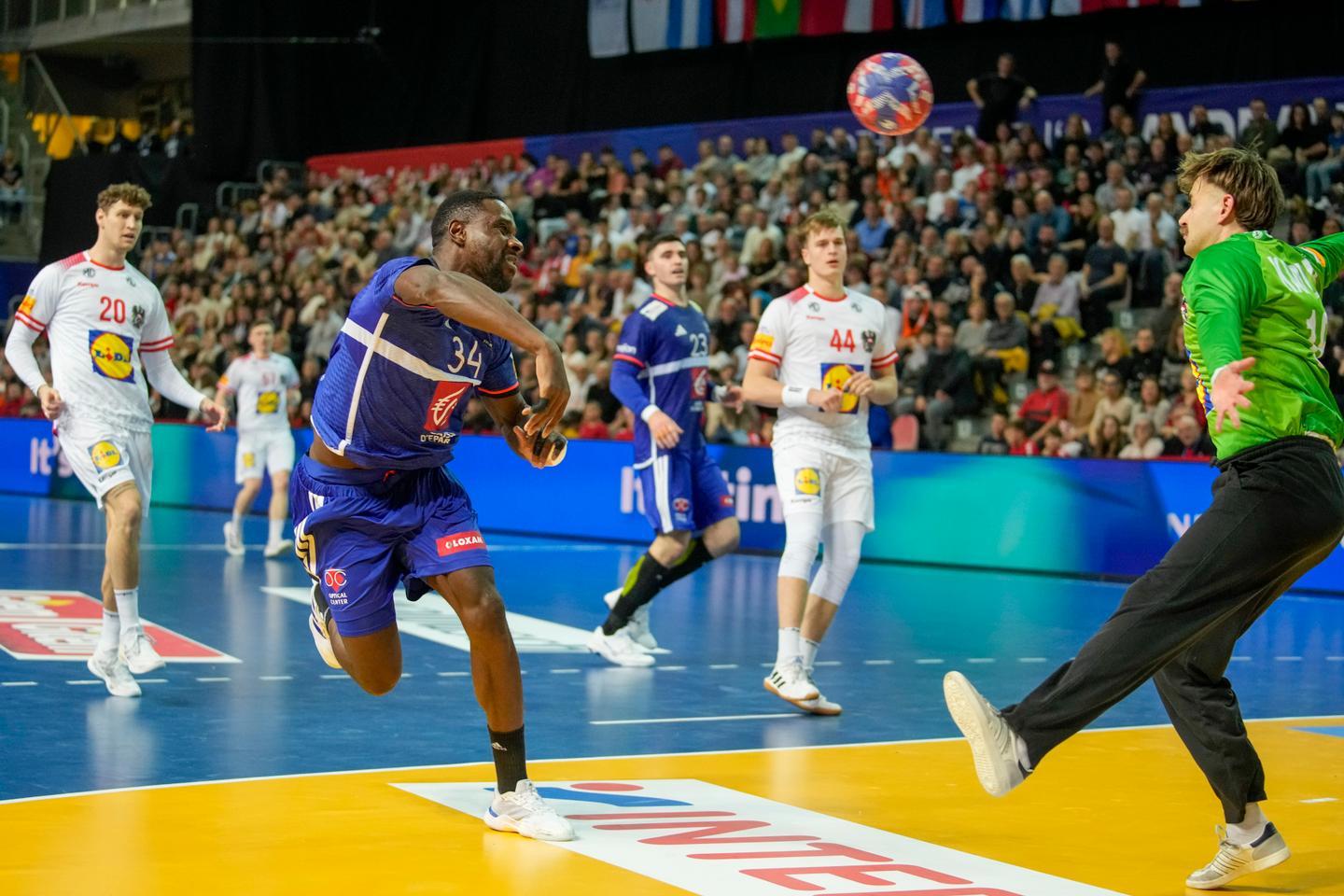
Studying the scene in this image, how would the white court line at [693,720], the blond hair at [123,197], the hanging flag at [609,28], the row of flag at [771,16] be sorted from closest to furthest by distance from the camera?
the white court line at [693,720] < the blond hair at [123,197] < the row of flag at [771,16] < the hanging flag at [609,28]

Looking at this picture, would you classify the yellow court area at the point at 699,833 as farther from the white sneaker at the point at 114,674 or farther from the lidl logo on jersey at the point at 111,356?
the lidl logo on jersey at the point at 111,356

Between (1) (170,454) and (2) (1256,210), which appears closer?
(2) (1256,210)

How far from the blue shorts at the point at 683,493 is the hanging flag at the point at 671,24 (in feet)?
54.5

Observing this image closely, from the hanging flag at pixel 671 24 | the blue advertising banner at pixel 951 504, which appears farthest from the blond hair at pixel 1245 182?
the hanging flag at pixel 671 24

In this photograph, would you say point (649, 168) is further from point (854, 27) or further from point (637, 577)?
point (637, 577)

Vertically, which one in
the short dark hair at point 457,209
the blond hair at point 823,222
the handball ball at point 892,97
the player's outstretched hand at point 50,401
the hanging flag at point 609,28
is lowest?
the player's outstretched hand at point 50,401

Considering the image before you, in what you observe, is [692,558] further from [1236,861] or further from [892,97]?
[892,97]

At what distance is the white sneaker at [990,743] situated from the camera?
4684mm

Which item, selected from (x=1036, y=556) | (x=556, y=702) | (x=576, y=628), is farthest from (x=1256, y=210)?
(x=1036, y=556)

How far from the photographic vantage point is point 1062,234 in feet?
57.8

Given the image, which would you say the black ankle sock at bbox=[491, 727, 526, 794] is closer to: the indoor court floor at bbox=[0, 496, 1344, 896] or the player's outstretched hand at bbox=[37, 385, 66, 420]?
the indoor court floor at bbox=[0, 496, 1344, 896]

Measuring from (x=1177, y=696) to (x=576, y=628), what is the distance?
6098 millimetres

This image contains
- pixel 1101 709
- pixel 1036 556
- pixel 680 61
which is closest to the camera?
pixel 1101 709

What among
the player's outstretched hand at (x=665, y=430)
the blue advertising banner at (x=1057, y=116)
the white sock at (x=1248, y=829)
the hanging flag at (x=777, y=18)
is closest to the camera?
the white sock at (x=1248, y=829)
